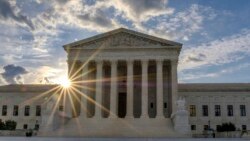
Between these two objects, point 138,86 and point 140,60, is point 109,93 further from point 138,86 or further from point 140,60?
point 140,60

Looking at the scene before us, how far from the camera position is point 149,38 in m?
58.9

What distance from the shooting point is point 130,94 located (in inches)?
2304

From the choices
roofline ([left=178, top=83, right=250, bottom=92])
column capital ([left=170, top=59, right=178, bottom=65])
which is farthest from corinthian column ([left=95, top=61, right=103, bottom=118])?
roofline ([left=178, top=83, right=250, bottom=92])

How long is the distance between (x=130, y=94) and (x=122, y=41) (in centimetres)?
866

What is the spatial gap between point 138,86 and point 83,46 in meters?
11.7

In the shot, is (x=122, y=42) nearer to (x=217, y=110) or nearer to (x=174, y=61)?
(x=174, y=61)

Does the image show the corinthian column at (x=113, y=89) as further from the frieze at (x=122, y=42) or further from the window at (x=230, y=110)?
the window at (x=230, y=110)

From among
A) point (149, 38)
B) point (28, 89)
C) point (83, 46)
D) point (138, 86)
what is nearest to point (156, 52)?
point (149, 38)

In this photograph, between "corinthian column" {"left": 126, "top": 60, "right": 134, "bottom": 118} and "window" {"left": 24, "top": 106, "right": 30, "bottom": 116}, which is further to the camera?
"window" {"left": 24, "top": 106, "right": 30, "bottom": 116}

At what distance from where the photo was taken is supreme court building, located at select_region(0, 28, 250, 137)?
53.3 m

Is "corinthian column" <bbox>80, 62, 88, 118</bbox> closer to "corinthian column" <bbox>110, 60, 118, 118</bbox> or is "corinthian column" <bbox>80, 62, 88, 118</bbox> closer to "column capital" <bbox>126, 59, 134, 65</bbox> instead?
"corinthian column" <bbox>110, 60, 118, 118</bbox>

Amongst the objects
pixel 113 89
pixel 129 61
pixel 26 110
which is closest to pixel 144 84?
pixel 129 61

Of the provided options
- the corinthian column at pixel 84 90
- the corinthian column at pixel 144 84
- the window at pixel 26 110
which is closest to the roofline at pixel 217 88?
the corinthian column at pixel 144 84

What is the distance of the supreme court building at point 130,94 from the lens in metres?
53.3
